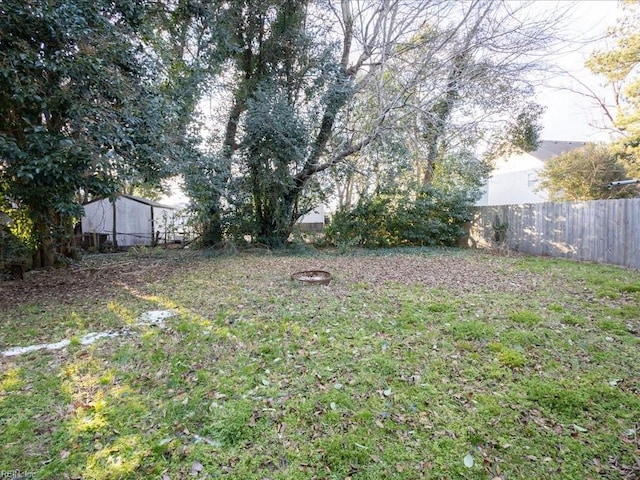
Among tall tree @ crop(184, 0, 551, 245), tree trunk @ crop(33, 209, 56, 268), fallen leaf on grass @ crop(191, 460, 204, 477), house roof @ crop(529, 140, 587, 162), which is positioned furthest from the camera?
house roof @ crop(529, 140, 587, 162)

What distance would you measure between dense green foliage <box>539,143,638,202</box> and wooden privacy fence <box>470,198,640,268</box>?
2932mm

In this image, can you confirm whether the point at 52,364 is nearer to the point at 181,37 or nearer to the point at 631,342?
the point at 631,342

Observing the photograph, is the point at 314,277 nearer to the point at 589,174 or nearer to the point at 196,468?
the point at 196,468

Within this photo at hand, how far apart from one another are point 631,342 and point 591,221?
5.81 meters

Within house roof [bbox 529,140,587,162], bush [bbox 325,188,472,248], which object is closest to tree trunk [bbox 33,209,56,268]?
bush [bbox 325,188,472,248]

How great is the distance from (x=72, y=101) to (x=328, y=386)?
15.9 feet

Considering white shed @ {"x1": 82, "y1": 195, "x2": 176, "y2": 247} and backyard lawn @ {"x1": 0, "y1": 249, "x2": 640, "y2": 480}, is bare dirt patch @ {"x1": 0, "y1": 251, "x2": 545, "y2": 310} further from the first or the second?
white shed @ {"x1": 82, "y1": 195, "x2": 176, "y2": 247}

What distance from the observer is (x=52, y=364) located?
285 cm

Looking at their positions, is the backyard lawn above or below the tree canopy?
below

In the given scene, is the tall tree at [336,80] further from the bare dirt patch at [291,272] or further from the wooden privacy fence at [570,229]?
the wooden privacy fence at [570,229]

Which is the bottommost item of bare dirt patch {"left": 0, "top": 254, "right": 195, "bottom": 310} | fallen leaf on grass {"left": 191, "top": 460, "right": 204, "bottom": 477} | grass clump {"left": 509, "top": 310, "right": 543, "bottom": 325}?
fallen leaf on grass {"left": 191, "top": 460, "right": 204, "bottom": 477}

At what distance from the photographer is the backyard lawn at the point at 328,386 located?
183 cm

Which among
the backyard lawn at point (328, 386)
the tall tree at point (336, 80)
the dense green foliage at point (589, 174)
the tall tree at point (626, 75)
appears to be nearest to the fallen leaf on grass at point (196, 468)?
the backyard lawn at point (328, 386)

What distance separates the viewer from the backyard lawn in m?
1.83
